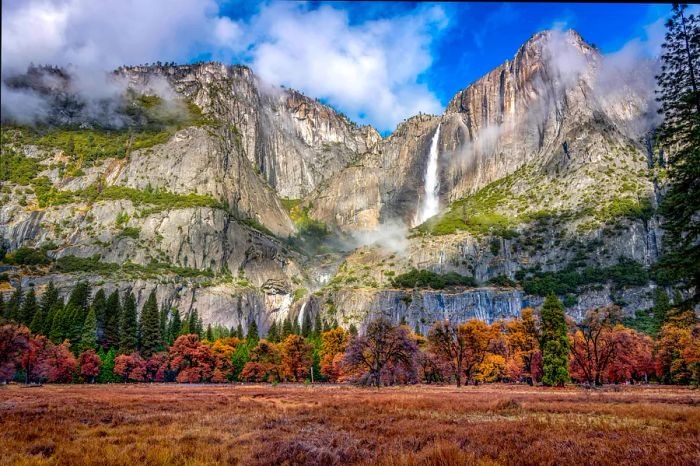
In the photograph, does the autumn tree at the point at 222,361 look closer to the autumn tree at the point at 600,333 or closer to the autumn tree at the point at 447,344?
the autumn tree at the point at 447,344

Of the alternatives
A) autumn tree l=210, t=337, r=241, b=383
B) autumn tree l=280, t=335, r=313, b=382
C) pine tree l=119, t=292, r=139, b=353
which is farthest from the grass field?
pine tree l=119, t=292, r=139, b=353

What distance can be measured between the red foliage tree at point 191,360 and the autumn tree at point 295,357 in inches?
652

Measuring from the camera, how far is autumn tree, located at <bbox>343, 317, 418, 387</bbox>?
60.3m

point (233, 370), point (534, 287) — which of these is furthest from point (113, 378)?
point (534, 287)

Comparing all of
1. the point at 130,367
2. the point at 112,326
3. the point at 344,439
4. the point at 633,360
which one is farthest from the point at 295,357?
the point at 344,439

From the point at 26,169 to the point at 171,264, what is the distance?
8923cm

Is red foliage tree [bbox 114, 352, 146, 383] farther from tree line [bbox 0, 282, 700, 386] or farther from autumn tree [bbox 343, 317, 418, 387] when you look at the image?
autumn tree [bbox 343, 317, 418, 387]

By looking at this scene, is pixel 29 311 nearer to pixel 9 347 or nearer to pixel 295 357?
pixel 9 347

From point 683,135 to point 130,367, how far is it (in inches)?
3970

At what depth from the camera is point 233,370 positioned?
10131 centimetres

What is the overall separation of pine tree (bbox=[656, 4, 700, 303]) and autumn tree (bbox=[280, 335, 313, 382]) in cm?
7908

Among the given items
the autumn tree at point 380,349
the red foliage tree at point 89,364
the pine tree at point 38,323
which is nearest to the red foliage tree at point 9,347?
the red foliage tree at point 89,364

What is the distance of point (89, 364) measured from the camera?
84.9 metres

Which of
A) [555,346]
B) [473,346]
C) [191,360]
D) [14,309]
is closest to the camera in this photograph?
[555,346]
